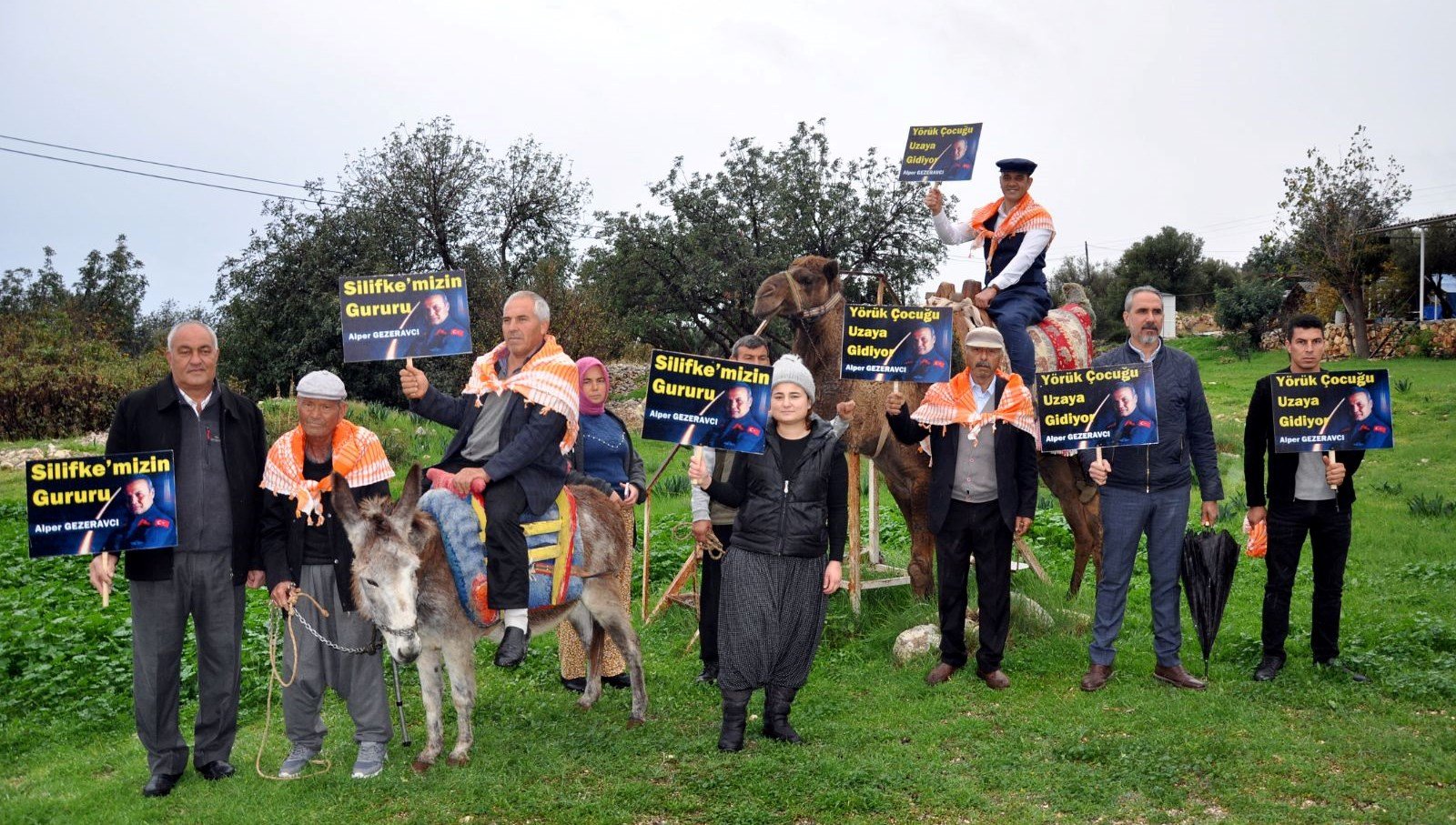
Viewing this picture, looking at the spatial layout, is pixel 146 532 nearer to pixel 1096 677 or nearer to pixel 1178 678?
pixel 1096 677

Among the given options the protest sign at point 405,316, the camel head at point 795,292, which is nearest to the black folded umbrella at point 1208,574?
the camel head at point 795,292

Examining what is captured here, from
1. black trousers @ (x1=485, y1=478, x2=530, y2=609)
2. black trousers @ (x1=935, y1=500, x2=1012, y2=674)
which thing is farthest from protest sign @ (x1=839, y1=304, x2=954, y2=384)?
black trousers @ (x1=485, y1=478, x2=530, y2=609)

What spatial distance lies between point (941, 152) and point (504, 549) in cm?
491

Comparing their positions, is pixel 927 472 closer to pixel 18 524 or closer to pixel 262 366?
pixel 18 524

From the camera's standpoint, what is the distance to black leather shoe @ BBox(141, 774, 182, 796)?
5891mm

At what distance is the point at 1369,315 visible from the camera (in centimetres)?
3484

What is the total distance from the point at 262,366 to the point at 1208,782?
2658cm

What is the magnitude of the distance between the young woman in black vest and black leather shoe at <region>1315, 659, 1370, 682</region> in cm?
358

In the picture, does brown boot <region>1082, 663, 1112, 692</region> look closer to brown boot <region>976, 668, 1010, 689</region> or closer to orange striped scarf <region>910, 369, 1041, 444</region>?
brown boot <region>976, 668, 1010, 689</region>

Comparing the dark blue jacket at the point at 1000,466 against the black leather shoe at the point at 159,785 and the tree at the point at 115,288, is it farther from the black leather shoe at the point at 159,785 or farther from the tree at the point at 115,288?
the tree at the point at 115,288

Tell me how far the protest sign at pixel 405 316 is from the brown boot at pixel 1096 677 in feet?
14.9

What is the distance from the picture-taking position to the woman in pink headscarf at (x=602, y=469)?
748cm

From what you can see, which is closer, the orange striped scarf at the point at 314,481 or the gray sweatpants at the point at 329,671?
the orange striped scarf at the point at 314,481

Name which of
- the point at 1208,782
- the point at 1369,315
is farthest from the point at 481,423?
the point at 1369,315
